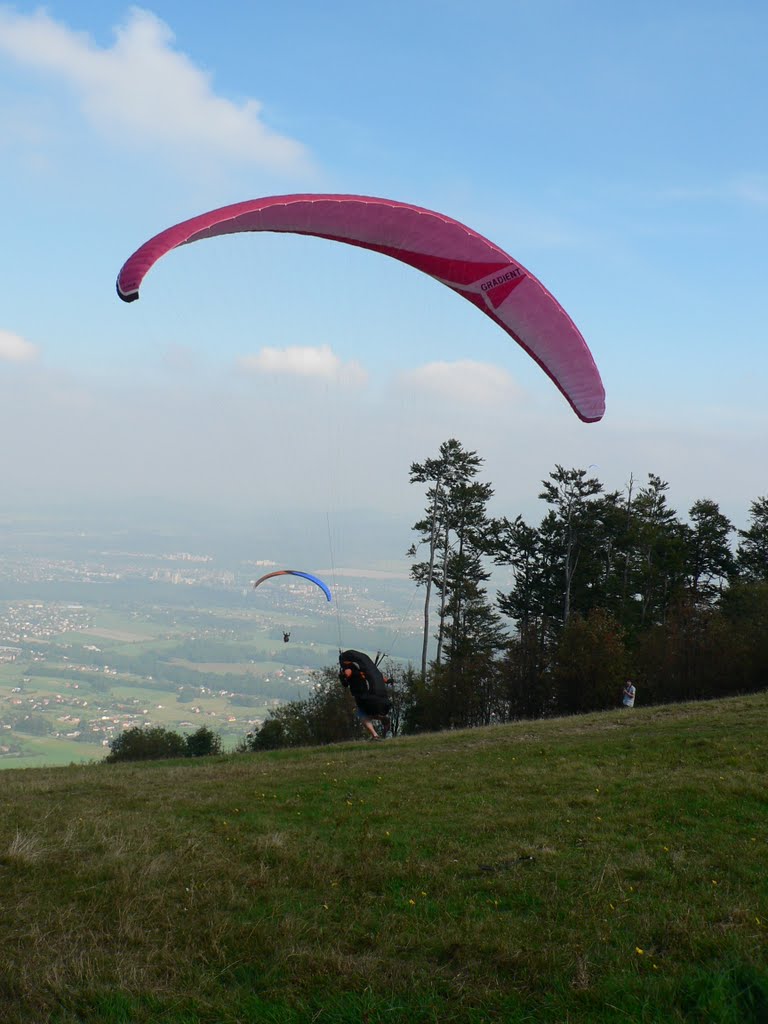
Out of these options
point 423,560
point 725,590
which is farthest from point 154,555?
point 725,590

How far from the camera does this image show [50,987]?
5.31 m

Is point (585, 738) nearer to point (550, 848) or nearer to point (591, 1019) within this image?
point (550, 848)

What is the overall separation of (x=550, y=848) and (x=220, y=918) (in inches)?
147

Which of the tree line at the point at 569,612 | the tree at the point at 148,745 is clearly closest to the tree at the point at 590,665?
the tree line at the point at 569,612

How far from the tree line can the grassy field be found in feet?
102

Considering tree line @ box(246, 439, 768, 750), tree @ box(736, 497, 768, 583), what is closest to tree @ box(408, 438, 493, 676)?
tree line @ box(246, 439, 768, 750)

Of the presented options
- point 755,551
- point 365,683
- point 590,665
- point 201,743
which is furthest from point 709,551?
point 365,683

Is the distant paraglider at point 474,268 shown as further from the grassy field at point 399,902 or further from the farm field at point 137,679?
the farm field at point 137,679

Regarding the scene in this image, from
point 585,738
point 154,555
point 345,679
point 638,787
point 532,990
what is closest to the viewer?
point 532,990

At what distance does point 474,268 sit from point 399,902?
33.9 ft

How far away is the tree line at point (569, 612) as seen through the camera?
41406 millimetres

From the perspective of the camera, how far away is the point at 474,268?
13391 millimetres

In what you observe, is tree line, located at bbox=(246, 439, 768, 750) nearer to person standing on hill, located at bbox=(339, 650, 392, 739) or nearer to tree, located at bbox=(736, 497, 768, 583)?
tree, located at bbox=(736, 497, 768, 583)

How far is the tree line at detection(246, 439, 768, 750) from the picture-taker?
41.4 m
